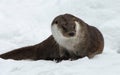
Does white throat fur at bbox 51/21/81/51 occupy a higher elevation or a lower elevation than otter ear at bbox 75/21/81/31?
lower

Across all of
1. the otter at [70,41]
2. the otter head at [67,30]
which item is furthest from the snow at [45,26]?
the otter head at [67,30]

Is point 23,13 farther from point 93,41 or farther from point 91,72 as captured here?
point 91,72

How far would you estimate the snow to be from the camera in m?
6.26

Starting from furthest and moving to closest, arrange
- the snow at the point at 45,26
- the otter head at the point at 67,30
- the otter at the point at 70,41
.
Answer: the otter at the point at 70,41 < the otter head at the point at 67,30 < the snow at the point at 45,26

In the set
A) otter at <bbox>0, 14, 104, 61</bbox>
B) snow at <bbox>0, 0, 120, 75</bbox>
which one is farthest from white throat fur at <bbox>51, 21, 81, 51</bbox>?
snow at <bbox>0, 0, 120, 75</bbox>

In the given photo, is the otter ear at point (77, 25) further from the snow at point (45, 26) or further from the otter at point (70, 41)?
the snow at point (45, 26)

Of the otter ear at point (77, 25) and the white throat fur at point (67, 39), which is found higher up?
the otter ear at point (77, 25)

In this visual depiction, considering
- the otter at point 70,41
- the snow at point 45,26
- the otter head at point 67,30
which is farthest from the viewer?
the otter at point 70,41

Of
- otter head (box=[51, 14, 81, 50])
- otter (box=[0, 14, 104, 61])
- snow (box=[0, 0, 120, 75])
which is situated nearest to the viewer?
snow (box=[0, 0, 120, 75])

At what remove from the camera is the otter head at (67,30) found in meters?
6.70

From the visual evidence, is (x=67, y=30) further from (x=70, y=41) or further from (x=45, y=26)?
(x=45, y=26)

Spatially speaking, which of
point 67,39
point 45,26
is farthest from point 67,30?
point 45,26

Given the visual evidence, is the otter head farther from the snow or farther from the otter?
the snow

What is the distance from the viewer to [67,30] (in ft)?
21.9
